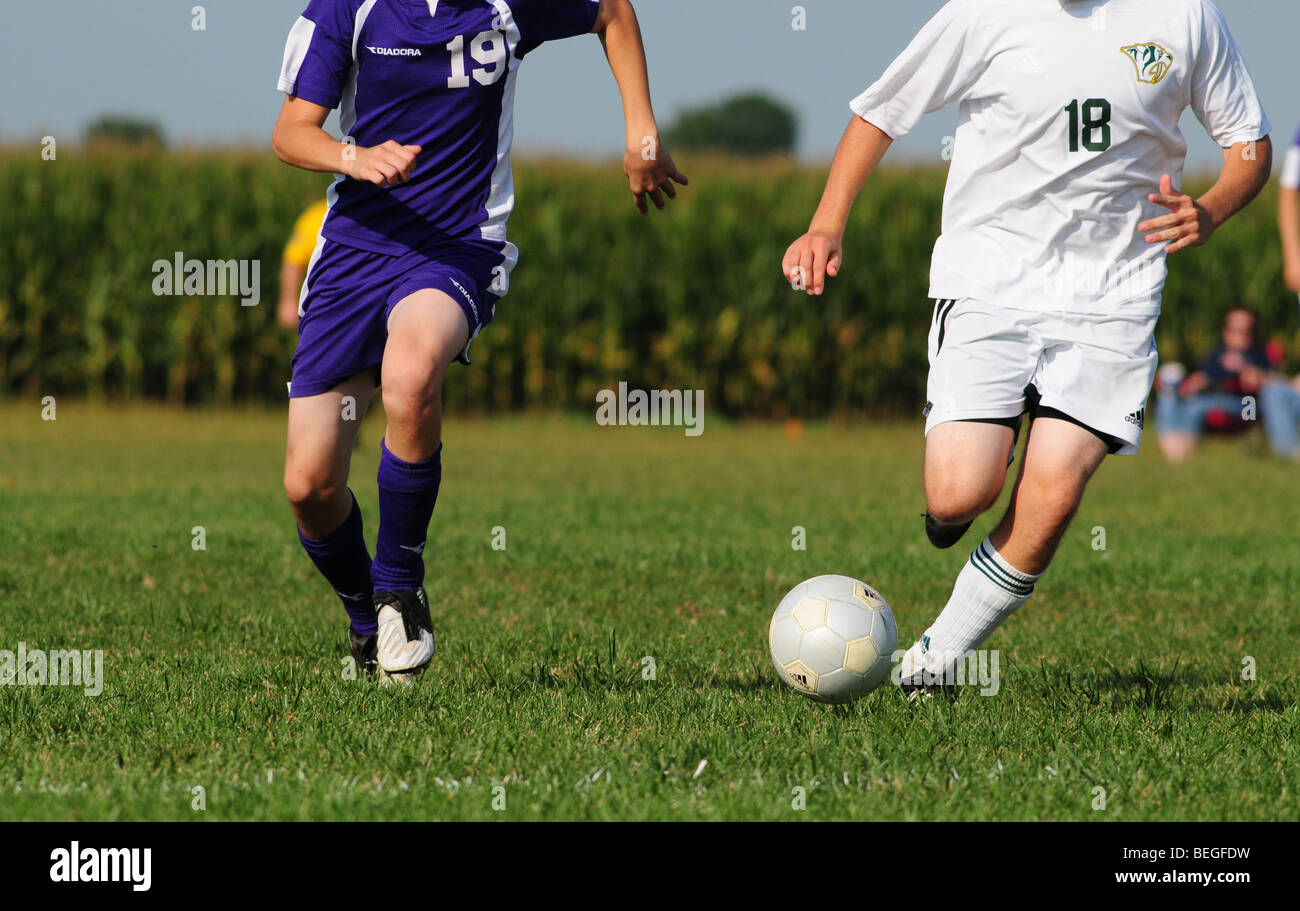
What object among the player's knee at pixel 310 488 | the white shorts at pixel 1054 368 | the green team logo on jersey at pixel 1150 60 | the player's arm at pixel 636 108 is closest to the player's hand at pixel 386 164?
the player's arm at pixel 636 108

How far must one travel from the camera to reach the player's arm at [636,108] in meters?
5.03

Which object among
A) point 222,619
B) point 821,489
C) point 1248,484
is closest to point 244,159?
point 821,489

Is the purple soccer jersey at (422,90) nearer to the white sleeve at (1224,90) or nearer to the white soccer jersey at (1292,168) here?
the white sleeve at (1224,90)

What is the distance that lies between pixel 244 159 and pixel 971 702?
1789 centimetres

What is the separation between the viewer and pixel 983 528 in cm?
1029

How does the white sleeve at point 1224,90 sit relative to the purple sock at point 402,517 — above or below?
above

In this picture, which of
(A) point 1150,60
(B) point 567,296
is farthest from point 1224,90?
(B) point 567,296

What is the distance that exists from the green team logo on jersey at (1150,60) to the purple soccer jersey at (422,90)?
1857mm

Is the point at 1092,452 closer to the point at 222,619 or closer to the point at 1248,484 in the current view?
the point at 222,619

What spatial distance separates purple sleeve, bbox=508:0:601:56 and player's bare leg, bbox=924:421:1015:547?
1.88 meters

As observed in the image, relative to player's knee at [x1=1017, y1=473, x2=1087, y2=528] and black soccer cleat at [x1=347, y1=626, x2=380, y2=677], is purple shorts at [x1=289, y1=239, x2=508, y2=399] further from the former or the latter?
player's knee at [x1=1017, y1=473, x2=1087, y2=528]

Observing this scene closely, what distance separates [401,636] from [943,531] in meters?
1.82

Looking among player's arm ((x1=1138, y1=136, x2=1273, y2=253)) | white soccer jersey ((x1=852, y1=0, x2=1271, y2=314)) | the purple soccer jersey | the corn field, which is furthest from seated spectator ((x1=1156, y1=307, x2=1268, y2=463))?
the purple soccer jersey

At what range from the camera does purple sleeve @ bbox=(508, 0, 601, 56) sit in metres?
5.18
